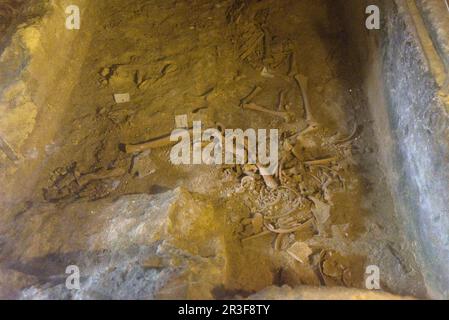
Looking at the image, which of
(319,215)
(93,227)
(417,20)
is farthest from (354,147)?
(93,227)

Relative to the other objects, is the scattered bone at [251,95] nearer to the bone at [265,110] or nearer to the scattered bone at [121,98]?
the bone at [265,110]

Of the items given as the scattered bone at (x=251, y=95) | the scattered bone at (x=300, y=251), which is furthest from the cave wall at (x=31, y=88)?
the scattered bone at (x=300, y=251)

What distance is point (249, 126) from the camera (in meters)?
4.11

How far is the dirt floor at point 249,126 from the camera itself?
10.8 feet

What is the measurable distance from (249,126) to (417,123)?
158 centimetres

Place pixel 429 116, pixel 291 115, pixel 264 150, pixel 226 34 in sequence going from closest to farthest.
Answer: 1. pixel 429 116
2. pixel 264 150
3. pixel 291 115
4. pixel 226 34

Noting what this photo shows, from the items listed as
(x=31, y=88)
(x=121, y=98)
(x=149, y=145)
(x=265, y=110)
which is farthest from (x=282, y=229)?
(x=31, y=88)

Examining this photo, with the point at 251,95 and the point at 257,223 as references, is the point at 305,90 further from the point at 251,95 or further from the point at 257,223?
the point at 257,223

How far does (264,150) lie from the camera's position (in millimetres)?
3887

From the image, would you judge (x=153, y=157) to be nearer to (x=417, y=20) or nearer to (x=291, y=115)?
(x=291, y=115)

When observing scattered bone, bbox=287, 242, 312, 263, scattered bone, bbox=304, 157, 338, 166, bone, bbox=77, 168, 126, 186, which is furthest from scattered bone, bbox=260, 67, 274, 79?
scattered bone, bbox=287, 242, 312, 263

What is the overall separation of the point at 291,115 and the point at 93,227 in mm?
2259

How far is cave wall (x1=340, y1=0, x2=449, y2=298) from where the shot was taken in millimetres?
2932

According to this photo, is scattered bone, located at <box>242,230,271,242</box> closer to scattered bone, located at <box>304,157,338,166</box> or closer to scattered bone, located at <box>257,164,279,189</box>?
scattered bone, located at <box>257,164,279,189</box>
